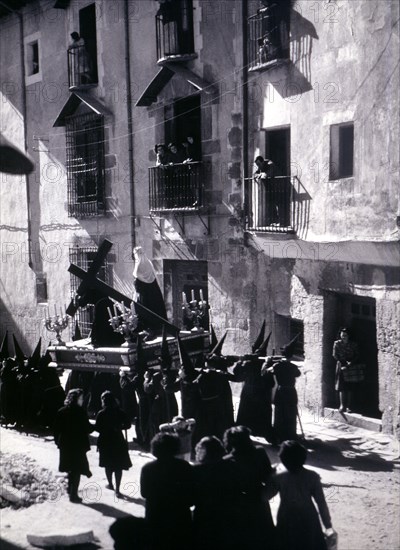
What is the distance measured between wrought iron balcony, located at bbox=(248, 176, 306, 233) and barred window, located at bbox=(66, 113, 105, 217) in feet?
15.4

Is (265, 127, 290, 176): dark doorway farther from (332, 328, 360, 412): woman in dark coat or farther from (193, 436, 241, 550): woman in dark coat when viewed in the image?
(193, 436, 241, 550): woman in dark coat

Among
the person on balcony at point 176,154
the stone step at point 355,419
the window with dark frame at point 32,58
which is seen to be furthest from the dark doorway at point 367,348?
the window with dark frame at point 32,58

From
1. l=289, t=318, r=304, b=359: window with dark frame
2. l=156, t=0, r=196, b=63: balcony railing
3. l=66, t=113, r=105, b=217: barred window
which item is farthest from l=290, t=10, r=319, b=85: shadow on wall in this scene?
l=66, t=113, r=105, b=217: barred window

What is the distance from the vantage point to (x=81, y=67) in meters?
16.1

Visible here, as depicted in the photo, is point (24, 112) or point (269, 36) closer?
point (269, 36)

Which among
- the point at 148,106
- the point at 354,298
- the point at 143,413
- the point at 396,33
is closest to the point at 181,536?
the point at 143,413

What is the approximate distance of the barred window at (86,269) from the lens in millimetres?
16156

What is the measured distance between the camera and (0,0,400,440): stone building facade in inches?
409

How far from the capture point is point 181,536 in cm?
552

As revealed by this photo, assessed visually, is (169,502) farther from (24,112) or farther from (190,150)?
(24,112)

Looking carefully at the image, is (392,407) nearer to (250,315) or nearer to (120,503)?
(250,315)

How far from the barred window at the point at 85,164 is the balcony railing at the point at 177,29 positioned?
2.95 metres

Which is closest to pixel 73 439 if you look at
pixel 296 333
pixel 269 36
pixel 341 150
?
pixel 296 333

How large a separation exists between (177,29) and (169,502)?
36.3 feet
